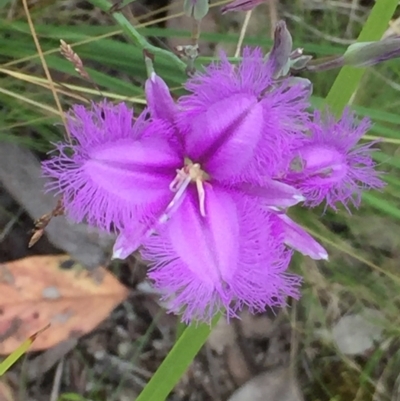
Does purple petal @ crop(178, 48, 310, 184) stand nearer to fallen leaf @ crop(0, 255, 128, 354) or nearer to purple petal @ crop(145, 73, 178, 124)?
purple petal @ crop(145, 73, 178, 124)

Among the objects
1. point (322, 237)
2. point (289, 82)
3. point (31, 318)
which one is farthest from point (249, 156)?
point (31, 318)

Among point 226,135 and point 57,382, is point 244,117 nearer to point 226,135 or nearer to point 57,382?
point 226,135

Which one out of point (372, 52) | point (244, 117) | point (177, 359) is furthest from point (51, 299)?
point (372, 52)

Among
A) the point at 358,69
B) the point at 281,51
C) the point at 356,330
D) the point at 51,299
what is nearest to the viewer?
the point at 281,51

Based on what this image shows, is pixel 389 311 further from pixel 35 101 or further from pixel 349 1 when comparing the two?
pixel 35 101

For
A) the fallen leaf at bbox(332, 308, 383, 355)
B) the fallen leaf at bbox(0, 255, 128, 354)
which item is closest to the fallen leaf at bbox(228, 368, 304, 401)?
the fallen leaf at bbox(332, 308, 383, 355)

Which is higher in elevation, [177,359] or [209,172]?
[209,172]

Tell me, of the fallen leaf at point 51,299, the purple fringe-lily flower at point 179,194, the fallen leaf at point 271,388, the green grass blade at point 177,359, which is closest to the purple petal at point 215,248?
the purple fringe-lily flower at point 179,194
